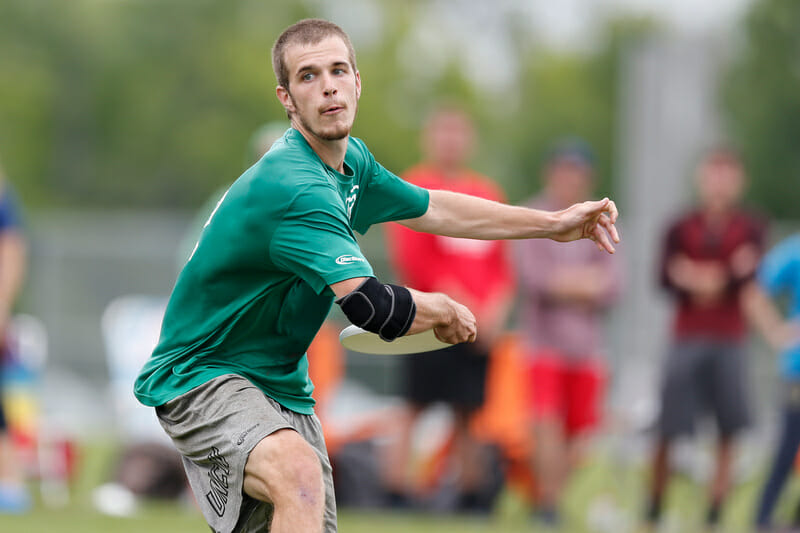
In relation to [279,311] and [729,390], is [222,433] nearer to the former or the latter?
[279,311]

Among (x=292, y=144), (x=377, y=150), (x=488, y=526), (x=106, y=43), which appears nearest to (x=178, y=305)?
(x=292, y=144)

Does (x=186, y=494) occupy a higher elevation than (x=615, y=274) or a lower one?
lower

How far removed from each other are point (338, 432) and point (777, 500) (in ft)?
10.1

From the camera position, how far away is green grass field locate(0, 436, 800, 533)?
7.93 metres

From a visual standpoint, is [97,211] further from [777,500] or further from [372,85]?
[777,500]

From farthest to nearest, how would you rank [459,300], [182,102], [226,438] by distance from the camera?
1. [182,102]
2. [459,300]
3. [226,438]

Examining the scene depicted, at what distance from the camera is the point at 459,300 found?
9062mm

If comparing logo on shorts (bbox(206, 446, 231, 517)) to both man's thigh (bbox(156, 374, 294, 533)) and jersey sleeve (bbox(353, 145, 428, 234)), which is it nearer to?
man's thigh (bbox(156, 374, 294, 533))

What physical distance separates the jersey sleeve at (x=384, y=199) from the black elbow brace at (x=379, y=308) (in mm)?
834

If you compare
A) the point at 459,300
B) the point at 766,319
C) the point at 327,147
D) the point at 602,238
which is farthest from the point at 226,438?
the point at 766,319

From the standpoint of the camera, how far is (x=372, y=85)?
49.4 metres

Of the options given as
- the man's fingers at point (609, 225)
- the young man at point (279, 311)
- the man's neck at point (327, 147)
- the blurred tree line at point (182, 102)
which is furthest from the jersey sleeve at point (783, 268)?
the blurred tree line at point (182, 102)

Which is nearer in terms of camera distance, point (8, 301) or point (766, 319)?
point (8, 301)

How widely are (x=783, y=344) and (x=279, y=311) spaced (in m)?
5.23
